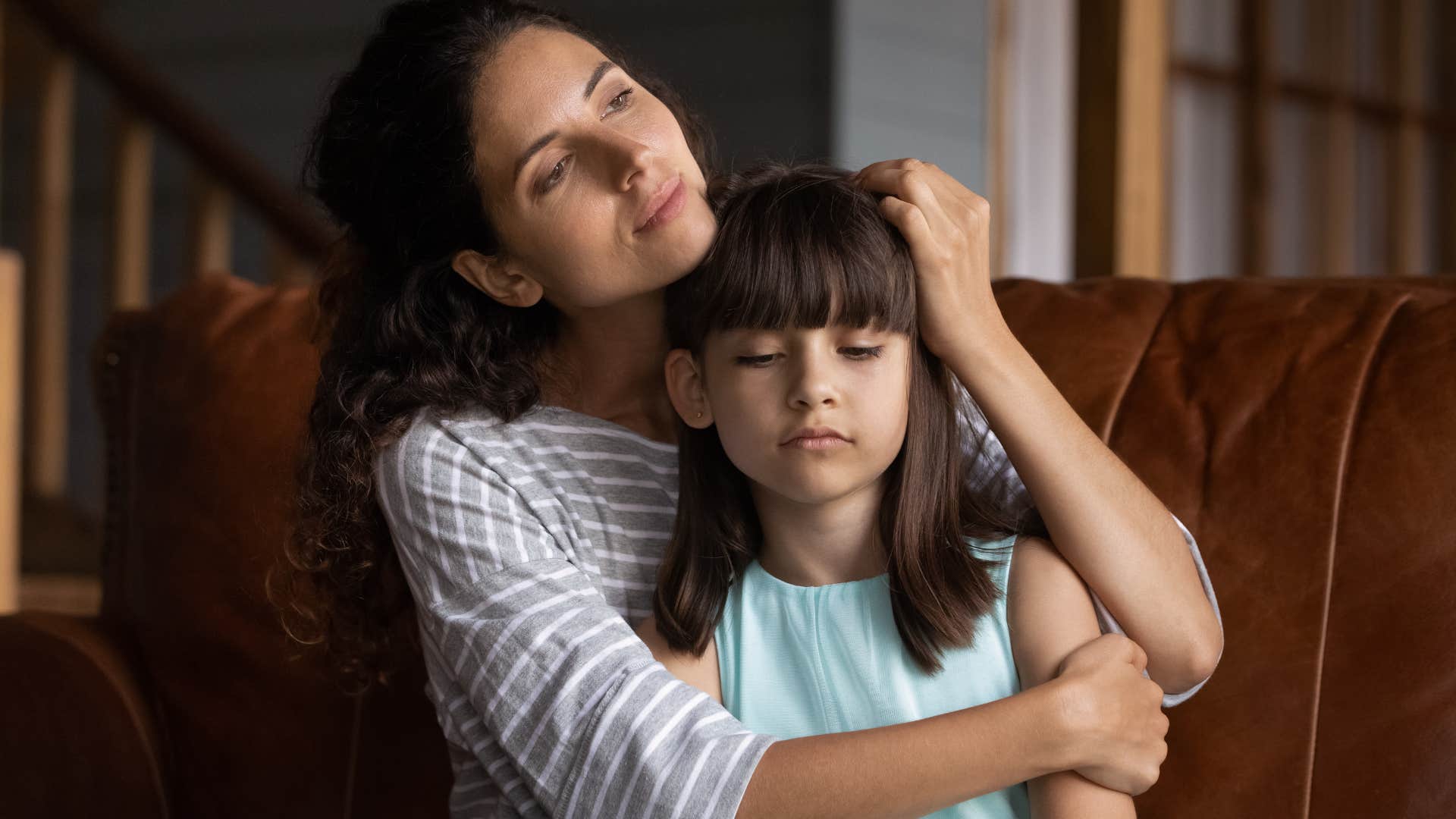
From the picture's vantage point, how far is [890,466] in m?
1.13

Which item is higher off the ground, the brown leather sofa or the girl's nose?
the girl's nose

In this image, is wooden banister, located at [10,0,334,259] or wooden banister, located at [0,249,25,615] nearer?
wooden banister, located at [0,249,25,615]

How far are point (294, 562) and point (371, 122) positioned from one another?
447mm

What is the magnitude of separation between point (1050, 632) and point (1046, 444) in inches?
6.0

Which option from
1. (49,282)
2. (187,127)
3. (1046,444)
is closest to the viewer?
(1046,444)

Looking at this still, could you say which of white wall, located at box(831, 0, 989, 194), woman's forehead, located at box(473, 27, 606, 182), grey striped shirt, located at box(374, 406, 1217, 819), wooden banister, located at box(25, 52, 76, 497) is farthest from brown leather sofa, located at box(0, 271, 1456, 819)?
white wall, located at box(831, 0, 989, 194)

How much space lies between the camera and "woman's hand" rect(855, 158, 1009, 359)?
1.06m

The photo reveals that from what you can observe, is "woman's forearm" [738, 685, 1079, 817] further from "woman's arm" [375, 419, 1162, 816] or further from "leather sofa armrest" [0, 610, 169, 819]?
"leather sofa armrest" [0, 610, 169, 819]

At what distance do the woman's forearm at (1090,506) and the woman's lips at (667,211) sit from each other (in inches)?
10.5

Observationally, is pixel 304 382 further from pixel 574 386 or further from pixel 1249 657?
pixel 1249 657

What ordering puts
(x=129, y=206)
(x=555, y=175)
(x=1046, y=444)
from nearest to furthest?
(x=1046, y=444) < (x=555, y=175) < (x=129, y=206)

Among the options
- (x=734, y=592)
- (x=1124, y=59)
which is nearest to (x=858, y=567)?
(x=734, y=592)

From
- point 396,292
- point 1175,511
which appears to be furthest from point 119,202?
point 1175,511

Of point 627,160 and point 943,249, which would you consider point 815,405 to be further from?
point 627,160
